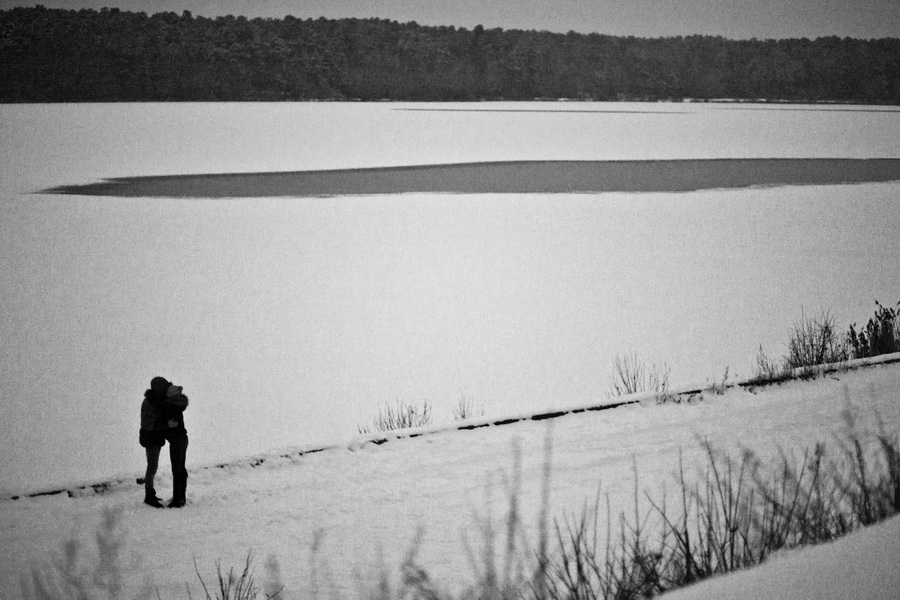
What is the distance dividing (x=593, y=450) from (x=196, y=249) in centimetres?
1088

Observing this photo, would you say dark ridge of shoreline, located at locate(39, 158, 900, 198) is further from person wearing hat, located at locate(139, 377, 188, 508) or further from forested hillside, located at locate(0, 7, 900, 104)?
forested hillside, located at locate(0, 7, 900, 104)

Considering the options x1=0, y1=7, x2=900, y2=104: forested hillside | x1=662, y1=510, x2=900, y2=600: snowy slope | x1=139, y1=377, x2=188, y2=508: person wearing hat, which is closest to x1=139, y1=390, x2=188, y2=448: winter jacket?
x1=139, y1=377, x2=188, y2=508: person wearing hat

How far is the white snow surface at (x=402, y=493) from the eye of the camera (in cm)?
421

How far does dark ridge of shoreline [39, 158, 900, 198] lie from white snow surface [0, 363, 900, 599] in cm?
1637

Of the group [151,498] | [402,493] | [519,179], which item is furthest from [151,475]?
[519,179]

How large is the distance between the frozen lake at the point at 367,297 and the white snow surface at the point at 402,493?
954mm

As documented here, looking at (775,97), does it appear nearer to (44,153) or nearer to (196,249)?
(44,153)

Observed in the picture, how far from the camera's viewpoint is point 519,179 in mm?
25203

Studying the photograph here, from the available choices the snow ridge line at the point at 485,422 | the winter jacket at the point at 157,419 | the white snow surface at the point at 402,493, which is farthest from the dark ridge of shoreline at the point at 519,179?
the winter jacket at the point at 157,419

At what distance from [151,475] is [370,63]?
7172 centimetres

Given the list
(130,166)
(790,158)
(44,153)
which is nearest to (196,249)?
(130,166)

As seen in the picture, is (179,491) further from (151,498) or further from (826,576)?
(826,576)

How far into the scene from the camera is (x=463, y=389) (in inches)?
329

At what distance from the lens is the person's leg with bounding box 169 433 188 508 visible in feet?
15.8
